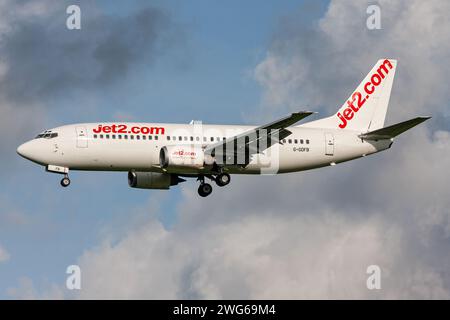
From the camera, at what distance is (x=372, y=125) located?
317ft

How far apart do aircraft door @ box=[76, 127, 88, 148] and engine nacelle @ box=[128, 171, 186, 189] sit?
7.47m

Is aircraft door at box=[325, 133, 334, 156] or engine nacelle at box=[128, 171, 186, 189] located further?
engine nacelle at box=[128, 171, 186, 189]

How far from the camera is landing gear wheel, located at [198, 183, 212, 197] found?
9100 cm

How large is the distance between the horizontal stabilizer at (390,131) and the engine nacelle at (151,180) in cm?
1469

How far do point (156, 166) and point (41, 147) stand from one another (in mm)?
8081

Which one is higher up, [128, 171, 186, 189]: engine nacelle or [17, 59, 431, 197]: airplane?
[17, 59, 431, 197]: airplane

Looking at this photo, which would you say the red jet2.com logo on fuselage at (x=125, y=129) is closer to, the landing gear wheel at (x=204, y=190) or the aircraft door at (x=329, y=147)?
the landing gear wheel at (x=204, y=190)

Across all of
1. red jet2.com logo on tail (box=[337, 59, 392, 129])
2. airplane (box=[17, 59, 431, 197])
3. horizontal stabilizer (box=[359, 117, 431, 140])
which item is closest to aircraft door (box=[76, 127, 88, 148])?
airplane (box=[17, 59, 431, 197])

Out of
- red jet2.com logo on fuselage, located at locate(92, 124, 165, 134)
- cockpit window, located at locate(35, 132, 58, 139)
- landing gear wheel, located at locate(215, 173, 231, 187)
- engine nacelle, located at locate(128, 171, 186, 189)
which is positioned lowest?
landing gear wheel, located at locate(215, 173, 231, 187)

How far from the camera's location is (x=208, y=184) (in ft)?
299

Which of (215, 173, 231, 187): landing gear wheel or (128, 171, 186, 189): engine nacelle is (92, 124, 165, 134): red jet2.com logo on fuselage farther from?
(128, 171, 186, 189): engine nacelle

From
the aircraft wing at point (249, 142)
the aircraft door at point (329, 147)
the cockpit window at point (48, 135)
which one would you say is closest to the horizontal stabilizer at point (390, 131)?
the aircraft door at point (329, 147)

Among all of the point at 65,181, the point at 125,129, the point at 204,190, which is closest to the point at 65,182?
the point at 65,181
